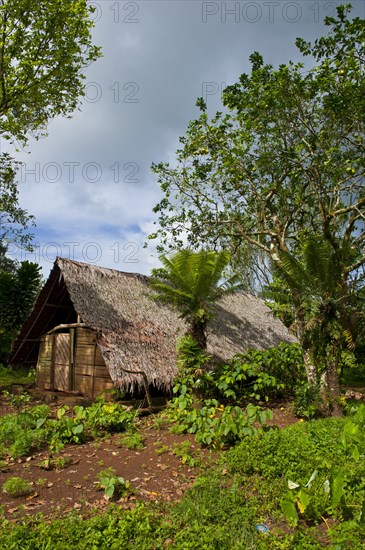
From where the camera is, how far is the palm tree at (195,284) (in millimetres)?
10281

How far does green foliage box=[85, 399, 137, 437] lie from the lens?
7508 mm

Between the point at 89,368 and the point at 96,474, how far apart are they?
541 cm

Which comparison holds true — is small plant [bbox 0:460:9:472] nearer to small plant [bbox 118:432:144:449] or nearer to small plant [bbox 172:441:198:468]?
small plant [bbox 118:432:144:449]

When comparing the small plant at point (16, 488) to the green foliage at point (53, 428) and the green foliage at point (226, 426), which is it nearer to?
the green foliage at point (53, 428)

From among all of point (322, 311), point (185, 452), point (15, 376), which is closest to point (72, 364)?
point (15, 376)

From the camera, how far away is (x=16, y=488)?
195 inches

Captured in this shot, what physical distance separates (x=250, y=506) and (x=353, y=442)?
2.40 m

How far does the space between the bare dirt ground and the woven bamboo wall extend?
3.03 metres

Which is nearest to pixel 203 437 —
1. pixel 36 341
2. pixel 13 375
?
pixel 36 341

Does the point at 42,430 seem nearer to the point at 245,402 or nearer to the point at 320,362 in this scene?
the point at 245,402

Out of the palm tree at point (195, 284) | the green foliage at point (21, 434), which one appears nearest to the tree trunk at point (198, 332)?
the palm tree at point (195, 284)

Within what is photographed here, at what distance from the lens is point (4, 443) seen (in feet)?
22.2

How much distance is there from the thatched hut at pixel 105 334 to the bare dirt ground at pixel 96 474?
2.46 m

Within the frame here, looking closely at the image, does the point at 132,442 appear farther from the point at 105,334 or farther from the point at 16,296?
the point at 16,296
